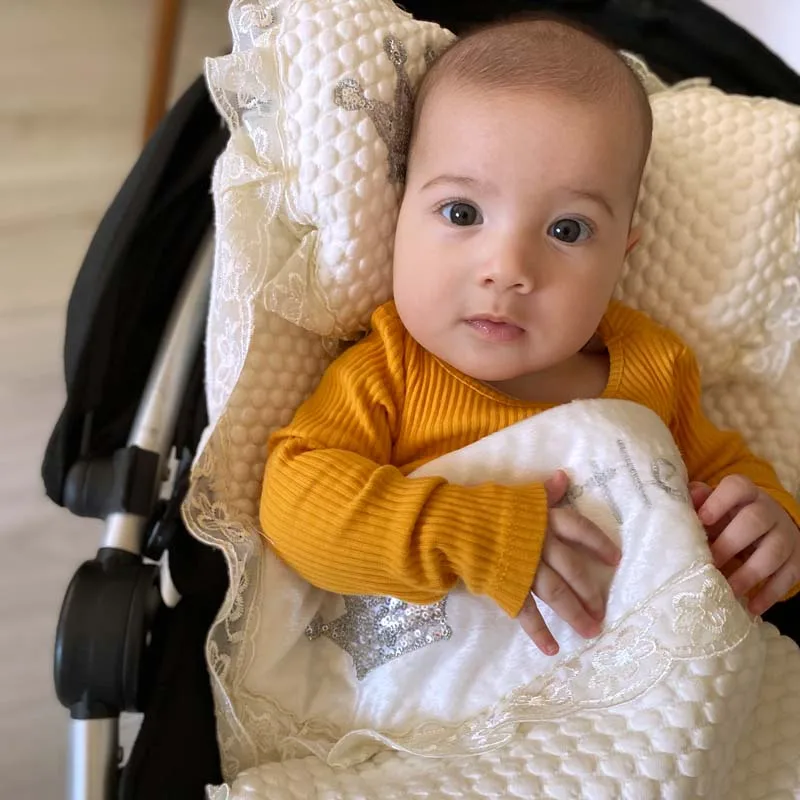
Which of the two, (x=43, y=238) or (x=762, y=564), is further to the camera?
(x=43, y=238)

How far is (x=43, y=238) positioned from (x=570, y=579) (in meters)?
1.29

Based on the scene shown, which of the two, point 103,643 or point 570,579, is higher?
point 570,579

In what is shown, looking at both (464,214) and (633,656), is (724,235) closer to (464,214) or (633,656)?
(464,214)

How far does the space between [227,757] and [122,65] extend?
1.62 meters

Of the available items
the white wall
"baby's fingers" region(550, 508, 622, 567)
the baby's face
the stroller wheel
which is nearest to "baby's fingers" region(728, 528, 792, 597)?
"baby's fingers" region(550, 508, 622, 567)

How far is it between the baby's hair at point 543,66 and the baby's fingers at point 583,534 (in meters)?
0.32

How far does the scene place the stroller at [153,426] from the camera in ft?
2.37

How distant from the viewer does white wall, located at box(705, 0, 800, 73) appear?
1233 millimetres

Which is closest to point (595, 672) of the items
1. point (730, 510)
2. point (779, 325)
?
point (730, 510)

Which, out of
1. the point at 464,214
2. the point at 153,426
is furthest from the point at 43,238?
the point at 464,214

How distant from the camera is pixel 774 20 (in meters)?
1.26

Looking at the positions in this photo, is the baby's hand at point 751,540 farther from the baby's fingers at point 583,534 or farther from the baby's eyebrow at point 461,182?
the baby's eyebrow at point 461,182

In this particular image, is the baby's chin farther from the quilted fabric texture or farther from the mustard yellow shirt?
the quilted fabric texture

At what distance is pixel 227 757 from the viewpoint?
0.76 meters
